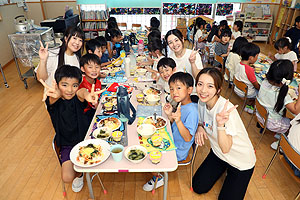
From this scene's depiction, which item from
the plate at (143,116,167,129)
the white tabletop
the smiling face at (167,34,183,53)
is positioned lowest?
the white tabletop

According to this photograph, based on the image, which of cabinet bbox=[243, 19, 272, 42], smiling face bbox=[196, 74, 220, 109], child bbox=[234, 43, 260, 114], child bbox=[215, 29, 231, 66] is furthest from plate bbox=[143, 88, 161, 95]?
cabinet bbox=[243, 19, 272, 42]

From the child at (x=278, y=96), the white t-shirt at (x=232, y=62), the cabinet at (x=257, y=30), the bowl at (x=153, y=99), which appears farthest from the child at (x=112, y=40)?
the cabinet at (x=257, y=30)

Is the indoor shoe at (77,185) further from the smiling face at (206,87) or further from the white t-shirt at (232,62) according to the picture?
the white t-shirt at (232,62)

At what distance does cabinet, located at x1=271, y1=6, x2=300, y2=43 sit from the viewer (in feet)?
22.7

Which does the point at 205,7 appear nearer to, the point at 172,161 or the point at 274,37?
the point at 274,37

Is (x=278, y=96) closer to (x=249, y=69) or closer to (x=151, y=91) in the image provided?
(x=249, y=69)

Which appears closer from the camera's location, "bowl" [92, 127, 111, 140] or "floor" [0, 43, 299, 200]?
"bowl" [92, 127, 111, 140]

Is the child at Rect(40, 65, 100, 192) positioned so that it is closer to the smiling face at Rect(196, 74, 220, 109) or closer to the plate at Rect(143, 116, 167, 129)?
the plate at Rect(143, 116, 167, 129)

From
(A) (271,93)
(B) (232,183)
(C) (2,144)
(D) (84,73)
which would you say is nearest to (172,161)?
(B) (232,183)

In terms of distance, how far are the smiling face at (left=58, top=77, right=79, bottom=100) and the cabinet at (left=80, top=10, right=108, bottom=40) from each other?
6.05 m

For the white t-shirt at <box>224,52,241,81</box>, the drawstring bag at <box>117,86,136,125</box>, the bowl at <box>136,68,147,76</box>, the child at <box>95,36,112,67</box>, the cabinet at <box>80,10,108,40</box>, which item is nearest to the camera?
the drawstring bag at <box>117,86,136,125</box>

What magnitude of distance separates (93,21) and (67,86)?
6639mm

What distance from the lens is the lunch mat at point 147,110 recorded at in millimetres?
2041

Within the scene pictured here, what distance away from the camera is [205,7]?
26.1 feet
